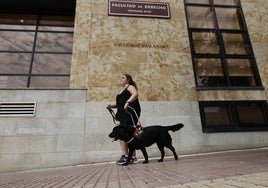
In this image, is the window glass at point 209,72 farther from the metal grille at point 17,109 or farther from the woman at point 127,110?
the metal grille at point 17,109

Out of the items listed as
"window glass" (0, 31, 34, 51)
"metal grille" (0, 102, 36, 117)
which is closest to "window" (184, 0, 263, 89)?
"metal grille" (0, 102, 36, 117)

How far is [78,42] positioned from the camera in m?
6.52

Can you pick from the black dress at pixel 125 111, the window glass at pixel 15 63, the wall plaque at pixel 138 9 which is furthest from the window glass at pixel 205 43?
the window glass at pixel 15 63

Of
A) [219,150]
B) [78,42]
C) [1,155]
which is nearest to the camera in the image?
[1,155]

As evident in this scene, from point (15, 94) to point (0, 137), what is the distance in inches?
49.3

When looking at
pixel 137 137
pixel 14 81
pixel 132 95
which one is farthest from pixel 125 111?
pixel 14 81

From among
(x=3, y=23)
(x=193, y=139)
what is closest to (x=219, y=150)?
(x=193, y=139)

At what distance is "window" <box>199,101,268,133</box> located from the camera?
6.16m

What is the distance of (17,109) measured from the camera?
18.0ft

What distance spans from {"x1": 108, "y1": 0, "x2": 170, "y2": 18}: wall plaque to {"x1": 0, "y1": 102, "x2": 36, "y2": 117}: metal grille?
13.6 feet

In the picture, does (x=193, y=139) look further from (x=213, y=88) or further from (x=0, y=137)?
(x=0, y=137)

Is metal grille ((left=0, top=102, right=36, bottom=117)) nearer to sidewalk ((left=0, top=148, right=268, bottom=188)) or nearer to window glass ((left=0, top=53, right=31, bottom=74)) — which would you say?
window glass ((left=0, top=53, right=31, bottom=74))

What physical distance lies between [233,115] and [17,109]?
21.9ft

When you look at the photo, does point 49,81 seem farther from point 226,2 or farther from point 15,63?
point 226,2
